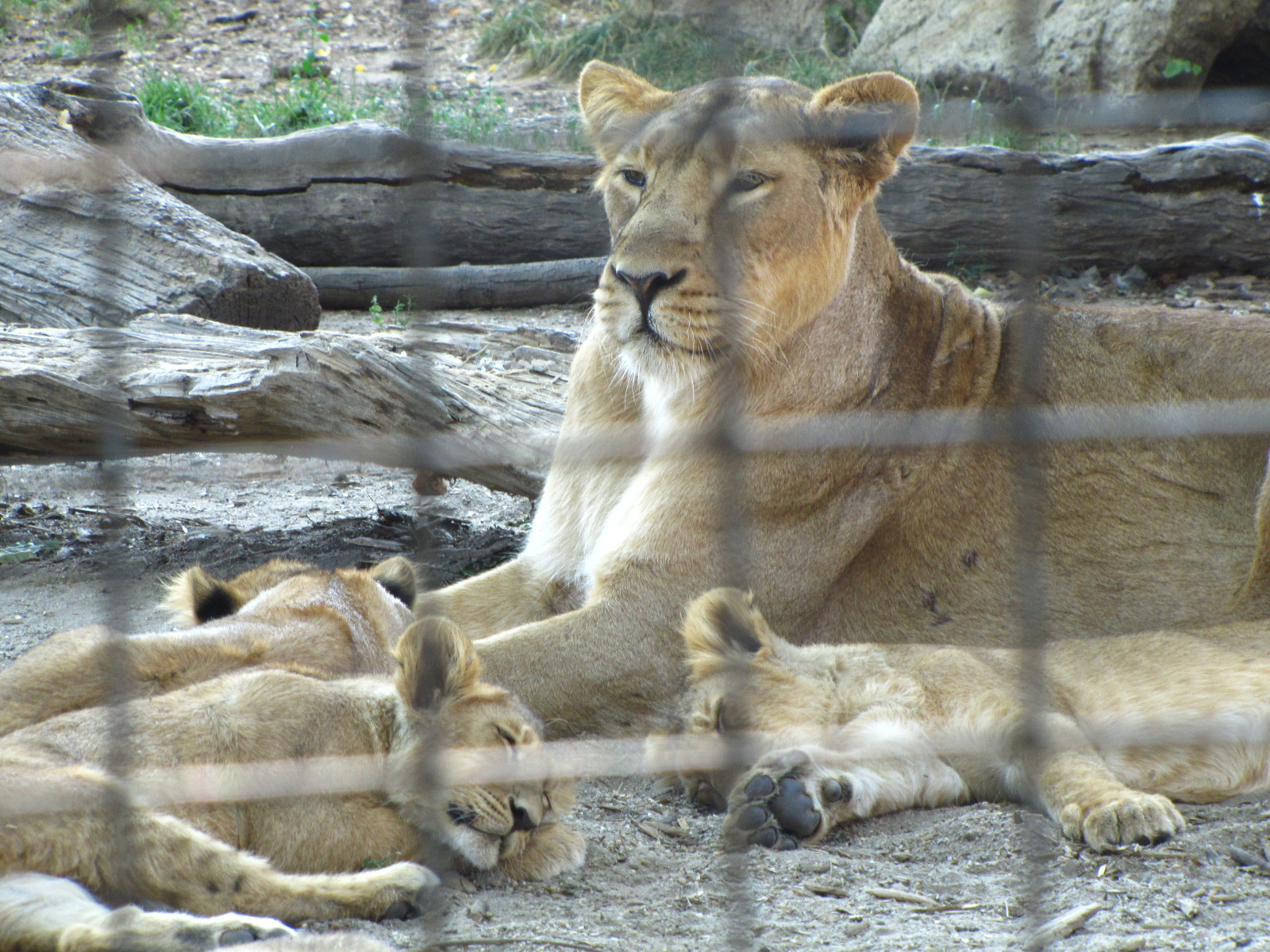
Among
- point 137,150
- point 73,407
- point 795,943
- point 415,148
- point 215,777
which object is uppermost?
point 137,150

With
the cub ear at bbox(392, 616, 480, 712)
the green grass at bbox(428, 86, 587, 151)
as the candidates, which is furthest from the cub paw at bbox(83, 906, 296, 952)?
the green grass at bbox(428, 86, 587, 151)

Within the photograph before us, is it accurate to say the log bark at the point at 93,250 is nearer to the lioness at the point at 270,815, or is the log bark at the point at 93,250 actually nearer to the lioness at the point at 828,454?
the lioness at the point at 828,454

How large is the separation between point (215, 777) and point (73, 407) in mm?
1952

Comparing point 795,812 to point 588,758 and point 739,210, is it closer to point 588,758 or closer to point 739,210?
point 588,758

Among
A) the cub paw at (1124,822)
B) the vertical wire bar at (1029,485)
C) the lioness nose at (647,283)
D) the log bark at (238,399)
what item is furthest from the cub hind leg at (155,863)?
the log bark at (238,399)

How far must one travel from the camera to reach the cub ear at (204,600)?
2812 mm

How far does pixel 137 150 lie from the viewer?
537 cm

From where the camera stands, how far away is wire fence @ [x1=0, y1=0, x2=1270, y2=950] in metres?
2.00

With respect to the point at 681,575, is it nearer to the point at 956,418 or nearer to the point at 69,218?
the point at 956,418

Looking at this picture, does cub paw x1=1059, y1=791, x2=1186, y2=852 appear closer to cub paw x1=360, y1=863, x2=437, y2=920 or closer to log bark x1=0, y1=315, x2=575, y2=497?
cub paw x1=360, y1=863, x2=437, y2=920

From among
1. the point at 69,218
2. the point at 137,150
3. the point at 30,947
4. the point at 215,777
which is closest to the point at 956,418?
the point at 215,777

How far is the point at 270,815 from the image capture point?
2.08m

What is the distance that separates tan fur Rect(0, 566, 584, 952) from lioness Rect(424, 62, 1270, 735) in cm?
65

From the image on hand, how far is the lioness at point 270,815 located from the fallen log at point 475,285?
423cm
